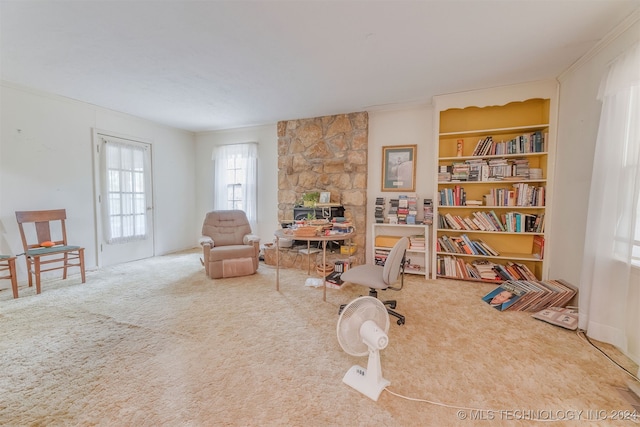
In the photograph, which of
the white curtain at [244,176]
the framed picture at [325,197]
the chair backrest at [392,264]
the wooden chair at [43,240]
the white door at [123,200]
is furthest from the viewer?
the white curtain at [244,176]

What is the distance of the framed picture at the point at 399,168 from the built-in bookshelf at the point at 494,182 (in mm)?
408

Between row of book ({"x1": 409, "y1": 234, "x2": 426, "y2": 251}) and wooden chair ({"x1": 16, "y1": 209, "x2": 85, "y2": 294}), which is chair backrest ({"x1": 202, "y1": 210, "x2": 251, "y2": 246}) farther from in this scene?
row of book ({"x1": 409, "y1": 234, "x2": 426, "y2": 251})

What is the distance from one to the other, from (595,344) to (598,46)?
250 cm

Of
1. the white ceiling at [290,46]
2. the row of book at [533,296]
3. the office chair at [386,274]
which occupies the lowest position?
→ the row of book at [533,296]

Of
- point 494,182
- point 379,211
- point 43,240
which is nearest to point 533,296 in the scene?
point 494,182

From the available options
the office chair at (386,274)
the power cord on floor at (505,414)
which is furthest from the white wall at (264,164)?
the power cord on floor at (505,414)

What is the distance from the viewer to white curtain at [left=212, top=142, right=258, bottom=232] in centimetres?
483

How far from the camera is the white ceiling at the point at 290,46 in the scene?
1.79 meters

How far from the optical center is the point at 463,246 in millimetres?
3348

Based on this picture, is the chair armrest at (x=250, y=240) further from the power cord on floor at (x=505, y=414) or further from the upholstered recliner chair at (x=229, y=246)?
the power cord on floor at (x=505, y=414)

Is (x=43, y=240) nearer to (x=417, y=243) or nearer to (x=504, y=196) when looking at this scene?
(x=417, y=243)

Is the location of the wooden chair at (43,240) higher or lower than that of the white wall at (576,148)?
lower

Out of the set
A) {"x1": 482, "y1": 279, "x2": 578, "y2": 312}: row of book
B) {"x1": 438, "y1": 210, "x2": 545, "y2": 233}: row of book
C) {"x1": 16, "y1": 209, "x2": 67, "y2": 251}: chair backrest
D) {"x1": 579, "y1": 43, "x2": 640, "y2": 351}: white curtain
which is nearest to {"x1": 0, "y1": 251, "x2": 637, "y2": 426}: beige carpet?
{"x1": 482, "y1": 279, "x2": 578, "y2": 312}: row of book

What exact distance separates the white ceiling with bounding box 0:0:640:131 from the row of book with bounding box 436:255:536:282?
225cm
